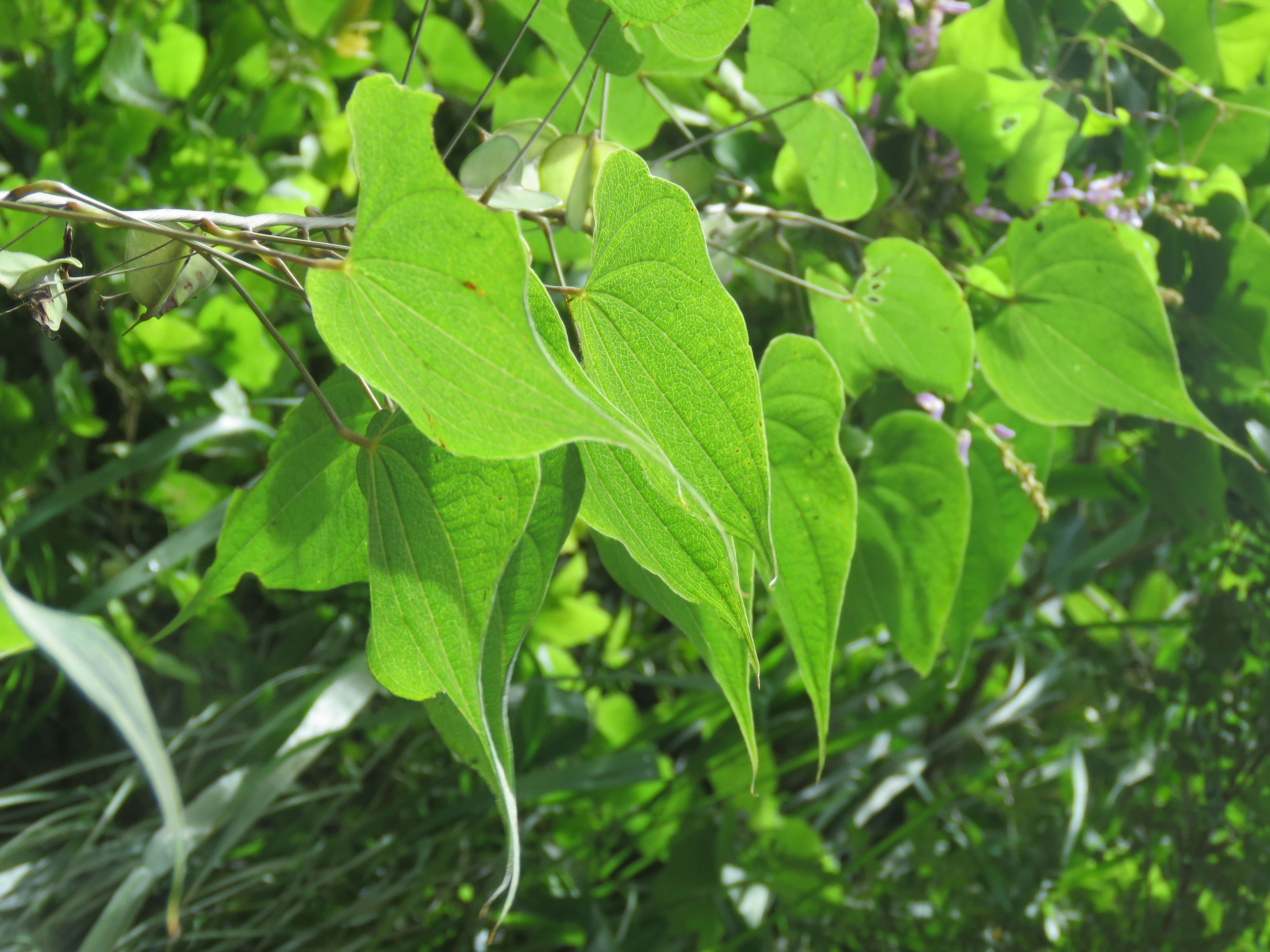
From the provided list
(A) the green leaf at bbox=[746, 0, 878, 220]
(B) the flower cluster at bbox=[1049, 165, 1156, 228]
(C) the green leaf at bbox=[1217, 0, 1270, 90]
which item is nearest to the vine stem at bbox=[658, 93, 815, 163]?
(A) the green leaf at bbox=[746, 0, 878, 220]

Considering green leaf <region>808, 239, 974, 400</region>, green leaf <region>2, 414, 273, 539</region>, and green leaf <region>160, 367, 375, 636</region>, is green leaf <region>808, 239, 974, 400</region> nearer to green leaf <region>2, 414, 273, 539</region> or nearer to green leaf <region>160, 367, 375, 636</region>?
green leaf <region>160, 367, 375, 636</region>

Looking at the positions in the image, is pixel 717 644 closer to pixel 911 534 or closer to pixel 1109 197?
pixel 911 534

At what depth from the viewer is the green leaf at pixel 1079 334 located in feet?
0.79

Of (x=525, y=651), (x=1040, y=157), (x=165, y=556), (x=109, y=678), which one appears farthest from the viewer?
(x=525, y=651)

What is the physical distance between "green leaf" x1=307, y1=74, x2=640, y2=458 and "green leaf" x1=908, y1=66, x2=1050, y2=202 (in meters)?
0.22

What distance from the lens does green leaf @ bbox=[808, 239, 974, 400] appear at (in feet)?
0.82

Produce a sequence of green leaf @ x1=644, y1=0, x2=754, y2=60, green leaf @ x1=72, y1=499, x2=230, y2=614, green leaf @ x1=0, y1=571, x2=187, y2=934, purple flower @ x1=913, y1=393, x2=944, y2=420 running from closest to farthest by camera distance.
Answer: green leaf @ x1=0, y1=571, x2=187, y2=934, green leaf @ x1=644, y1=0, x2=754, y2=60, purple flower @ x1=913, y1=393, x2=944, y2=420, green leaf @ x1=72, y1=499, x2=230, y2=614

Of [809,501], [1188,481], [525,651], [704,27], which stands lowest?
[525,651]

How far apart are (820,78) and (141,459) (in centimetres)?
35

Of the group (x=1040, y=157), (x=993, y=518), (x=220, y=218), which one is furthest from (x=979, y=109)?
(x=220, y=218)

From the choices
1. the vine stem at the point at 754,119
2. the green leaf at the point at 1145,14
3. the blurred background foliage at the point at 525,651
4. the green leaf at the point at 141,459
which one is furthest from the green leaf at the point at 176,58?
the green leaf at the point at 1145,14

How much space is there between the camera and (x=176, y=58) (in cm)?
44

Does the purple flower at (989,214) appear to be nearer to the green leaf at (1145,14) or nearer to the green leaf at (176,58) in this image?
the green leaf at (1145,14)

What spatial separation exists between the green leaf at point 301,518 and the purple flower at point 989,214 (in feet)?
0.79
